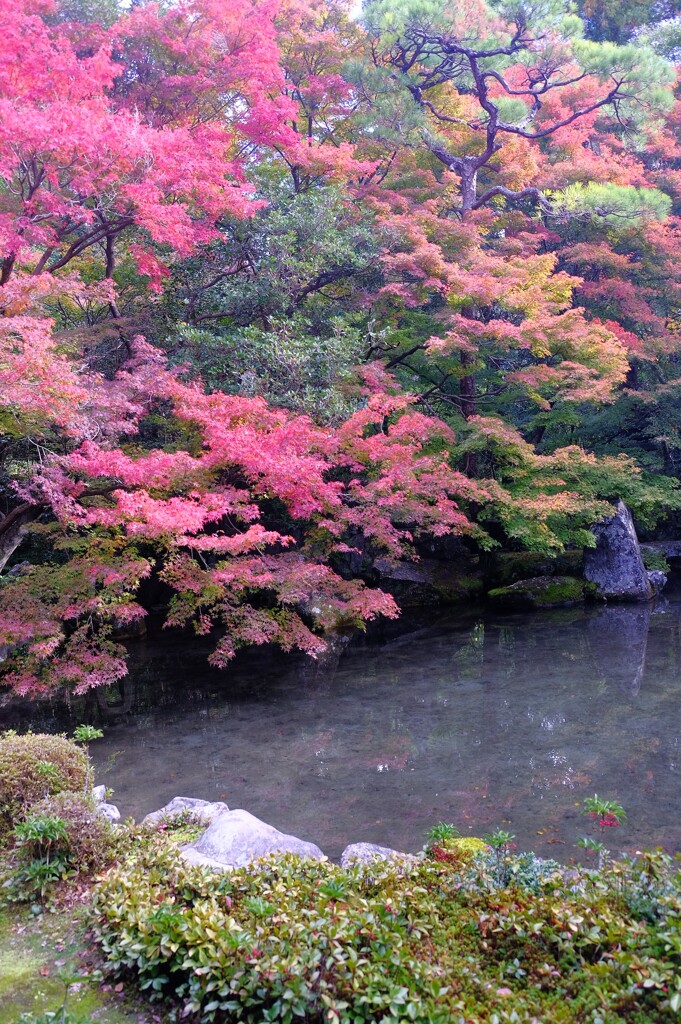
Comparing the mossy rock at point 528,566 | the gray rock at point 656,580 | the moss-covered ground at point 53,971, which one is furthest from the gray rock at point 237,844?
the gray rock at point 656,580

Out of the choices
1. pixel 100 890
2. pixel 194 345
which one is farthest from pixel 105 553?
pixel 100 890

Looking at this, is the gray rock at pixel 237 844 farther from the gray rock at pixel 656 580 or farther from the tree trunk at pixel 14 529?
the gray rock at pixel 656 580

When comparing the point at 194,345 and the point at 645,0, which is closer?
the point at 194,345

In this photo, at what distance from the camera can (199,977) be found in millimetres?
2826

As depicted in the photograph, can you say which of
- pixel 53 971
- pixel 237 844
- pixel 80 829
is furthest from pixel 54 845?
pixel 237 844

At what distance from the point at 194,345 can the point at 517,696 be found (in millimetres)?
6877

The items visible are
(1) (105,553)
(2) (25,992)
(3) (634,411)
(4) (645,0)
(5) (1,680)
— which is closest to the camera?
(2) (25,992)

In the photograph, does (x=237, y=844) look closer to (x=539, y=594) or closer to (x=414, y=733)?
(x=414, y=733)

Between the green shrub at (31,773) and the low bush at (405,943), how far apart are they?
110 cm

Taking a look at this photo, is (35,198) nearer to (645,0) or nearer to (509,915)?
(509,915)

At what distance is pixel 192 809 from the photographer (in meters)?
5.31

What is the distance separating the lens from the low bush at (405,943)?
2520mm

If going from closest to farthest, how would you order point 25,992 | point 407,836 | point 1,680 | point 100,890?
point 25,992 → point 100,890 → point 407,836 → point 1,680

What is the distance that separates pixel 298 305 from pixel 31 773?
9.98 meters
